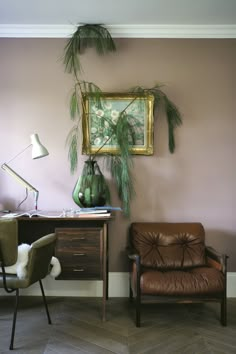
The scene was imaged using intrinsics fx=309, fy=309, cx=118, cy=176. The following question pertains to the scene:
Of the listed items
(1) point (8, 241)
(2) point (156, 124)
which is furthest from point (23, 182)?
(2) point (156, 124)

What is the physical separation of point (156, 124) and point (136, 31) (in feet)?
3.19

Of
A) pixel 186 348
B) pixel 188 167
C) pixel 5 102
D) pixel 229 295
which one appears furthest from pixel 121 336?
pixel 5 102

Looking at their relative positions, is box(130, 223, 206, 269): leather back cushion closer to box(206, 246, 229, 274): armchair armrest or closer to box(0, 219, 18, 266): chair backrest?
box(206, 246, 229, 274): armchair armrest

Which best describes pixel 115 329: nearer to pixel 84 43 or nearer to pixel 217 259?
pixel 217 259

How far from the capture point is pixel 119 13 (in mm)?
2920

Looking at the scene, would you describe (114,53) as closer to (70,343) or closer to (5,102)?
(5,102)

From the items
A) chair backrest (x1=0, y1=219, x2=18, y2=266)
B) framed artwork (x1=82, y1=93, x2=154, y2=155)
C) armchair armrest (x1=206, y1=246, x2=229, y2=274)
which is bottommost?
armchair armrest (x1=206, y1=246, x2=229, y2=274)

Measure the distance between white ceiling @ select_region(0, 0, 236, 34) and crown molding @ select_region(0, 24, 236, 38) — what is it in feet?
0.03

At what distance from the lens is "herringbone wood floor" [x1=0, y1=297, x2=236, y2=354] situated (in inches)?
86.6

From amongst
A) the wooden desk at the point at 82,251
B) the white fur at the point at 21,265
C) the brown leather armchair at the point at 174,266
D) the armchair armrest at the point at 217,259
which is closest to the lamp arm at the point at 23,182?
the wooden desk at the point at 82,251

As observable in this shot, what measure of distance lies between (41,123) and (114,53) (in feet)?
3.44

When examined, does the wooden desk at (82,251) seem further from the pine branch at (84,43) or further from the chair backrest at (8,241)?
the pine branch at (84,43)

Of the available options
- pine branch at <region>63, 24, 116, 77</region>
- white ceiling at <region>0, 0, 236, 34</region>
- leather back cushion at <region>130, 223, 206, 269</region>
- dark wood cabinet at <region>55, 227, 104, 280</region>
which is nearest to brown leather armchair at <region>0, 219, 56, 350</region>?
dark wood cabinet at <region>55, 227, 104, 280</region>

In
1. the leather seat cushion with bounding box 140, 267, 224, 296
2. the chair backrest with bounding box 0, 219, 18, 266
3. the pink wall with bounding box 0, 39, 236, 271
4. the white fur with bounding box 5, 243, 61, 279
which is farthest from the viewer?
the pink wall with bounding box 0, 39, 236, 271
